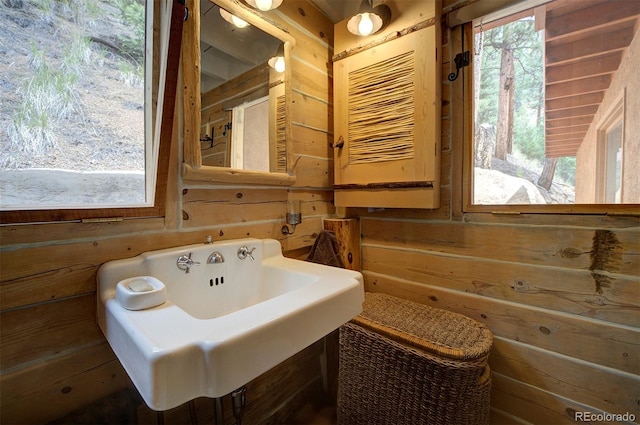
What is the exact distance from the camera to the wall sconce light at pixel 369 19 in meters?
1.25

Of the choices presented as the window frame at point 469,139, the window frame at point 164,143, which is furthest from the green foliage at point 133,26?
the window frame at point 469,139

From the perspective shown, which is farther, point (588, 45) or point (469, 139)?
point (469, 139)

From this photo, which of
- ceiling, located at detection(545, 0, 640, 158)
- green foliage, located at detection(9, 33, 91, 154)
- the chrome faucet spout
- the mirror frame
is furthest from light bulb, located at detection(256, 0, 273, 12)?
ceiling, located at detection(545, 0, 640, 158)

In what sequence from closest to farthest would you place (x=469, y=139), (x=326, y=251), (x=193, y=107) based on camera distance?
1. (x=193, y=107)
2. (x=469, y=139)
3. (x=326, y=251)

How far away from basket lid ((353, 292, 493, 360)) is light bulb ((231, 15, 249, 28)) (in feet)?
4.32

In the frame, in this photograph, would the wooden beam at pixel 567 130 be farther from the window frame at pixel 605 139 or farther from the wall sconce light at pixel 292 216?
the wall sconce light at pixel 292 216

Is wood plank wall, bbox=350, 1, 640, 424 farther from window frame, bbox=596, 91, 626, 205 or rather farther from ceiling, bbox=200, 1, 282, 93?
A: ceiling, bbox=200, 1, 282, 93

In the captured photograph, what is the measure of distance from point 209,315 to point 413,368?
0.75 m

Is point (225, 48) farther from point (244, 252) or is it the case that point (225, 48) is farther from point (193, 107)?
point (244, 252)

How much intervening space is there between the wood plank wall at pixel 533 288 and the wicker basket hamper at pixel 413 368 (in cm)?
18

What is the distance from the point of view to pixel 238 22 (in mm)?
1111

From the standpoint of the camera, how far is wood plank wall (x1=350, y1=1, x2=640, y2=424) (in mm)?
955

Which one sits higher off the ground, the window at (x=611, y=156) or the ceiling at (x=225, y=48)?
the ceiling at (x=225, y=48)

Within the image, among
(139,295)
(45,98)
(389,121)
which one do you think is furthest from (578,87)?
(45,98)
